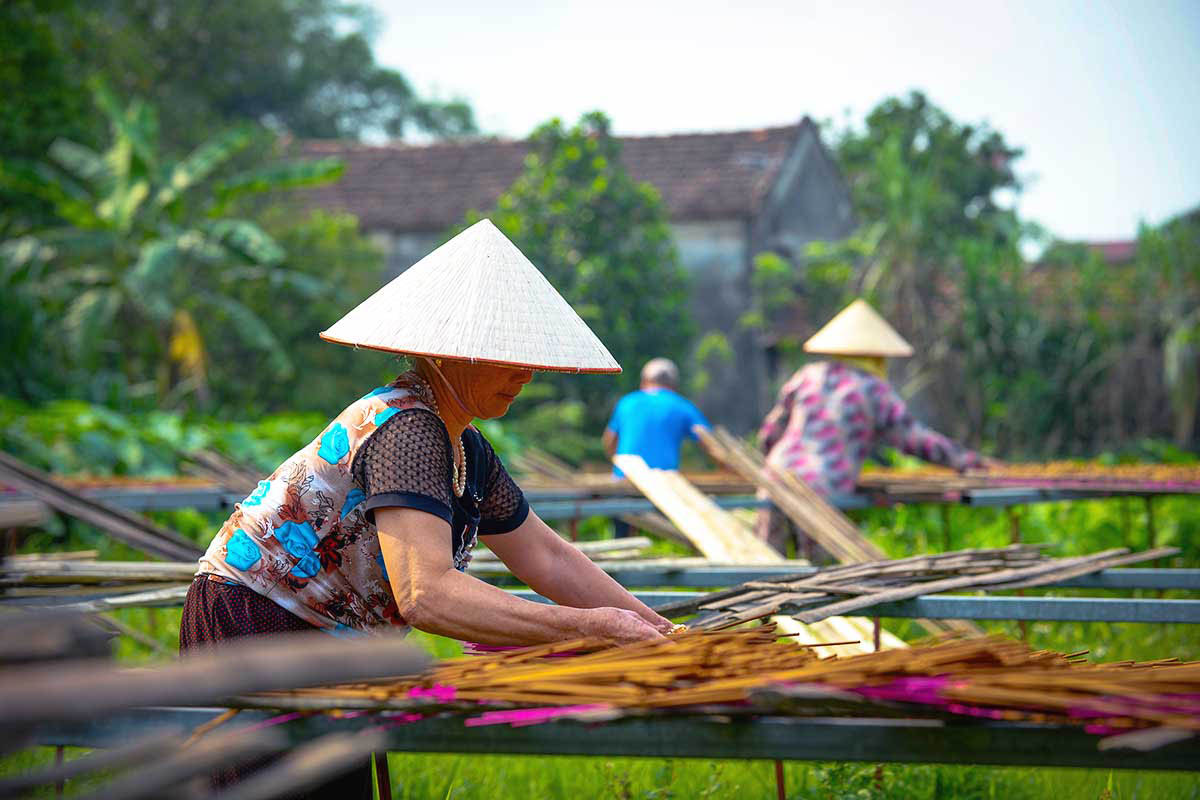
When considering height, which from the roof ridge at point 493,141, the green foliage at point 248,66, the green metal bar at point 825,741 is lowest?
the green metal bar at point 825,741

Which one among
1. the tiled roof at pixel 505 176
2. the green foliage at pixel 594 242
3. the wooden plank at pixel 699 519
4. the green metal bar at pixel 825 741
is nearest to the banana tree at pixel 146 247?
the green foliage at pixel 594 242

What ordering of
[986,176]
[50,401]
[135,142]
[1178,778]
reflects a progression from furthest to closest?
[986,176] → [135,142] → [50,401] → [1178,778]

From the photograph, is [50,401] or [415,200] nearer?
[50,401]

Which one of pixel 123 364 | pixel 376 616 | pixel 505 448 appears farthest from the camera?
pixel 123 364

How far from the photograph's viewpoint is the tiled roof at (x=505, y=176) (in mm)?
18797

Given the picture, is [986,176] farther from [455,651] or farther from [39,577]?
[39,577]

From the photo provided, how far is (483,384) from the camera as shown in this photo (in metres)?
2.29

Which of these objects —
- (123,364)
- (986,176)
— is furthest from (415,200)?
(986,176)

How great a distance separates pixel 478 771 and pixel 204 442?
6543mm

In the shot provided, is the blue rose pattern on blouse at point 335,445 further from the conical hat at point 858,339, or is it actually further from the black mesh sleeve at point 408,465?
the conical hat at point 858,339

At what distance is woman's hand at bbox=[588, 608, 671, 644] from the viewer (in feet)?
6.91

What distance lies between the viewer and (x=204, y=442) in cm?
966

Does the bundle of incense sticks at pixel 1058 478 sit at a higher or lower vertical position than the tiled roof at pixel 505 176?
lower

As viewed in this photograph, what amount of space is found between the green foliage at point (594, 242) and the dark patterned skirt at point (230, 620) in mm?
10976
